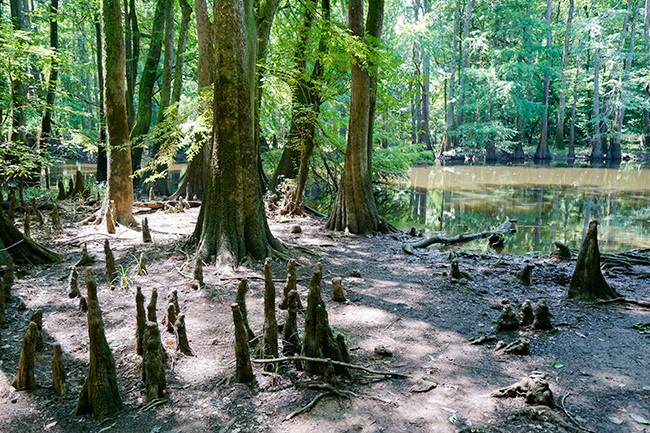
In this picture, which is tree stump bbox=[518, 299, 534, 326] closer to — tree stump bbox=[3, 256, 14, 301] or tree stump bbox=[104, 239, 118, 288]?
tree stump bbox=[104, 239, 118, 288]

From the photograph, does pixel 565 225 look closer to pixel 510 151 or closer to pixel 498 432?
pixel 498 432

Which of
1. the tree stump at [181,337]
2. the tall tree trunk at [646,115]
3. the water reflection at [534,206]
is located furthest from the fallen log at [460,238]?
the tall tree trunk at [646,115]

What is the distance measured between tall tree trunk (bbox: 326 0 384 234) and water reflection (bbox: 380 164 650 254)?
2.77 m

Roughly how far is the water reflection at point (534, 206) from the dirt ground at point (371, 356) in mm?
4829

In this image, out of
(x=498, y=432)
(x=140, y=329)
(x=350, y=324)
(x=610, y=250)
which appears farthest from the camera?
(x=610, y=250)

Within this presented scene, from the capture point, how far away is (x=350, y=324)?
4.95m

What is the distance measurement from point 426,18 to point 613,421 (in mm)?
36121

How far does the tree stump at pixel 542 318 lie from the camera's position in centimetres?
461

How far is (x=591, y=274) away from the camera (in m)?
5.57

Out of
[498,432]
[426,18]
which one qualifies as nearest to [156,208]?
[498,432]

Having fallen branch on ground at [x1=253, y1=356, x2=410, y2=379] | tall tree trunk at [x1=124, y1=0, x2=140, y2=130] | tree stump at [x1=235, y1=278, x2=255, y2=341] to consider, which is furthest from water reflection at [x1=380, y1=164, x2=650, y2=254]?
tall tree trunk at [x1=124, y1=0, x2=140, y2=130]

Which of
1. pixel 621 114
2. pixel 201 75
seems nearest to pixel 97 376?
pixel 201 75

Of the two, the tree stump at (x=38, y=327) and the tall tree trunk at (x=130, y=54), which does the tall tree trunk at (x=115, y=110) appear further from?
the tall tree trunk at (x=130, y=54)

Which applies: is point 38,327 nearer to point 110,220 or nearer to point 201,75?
point 110,220
